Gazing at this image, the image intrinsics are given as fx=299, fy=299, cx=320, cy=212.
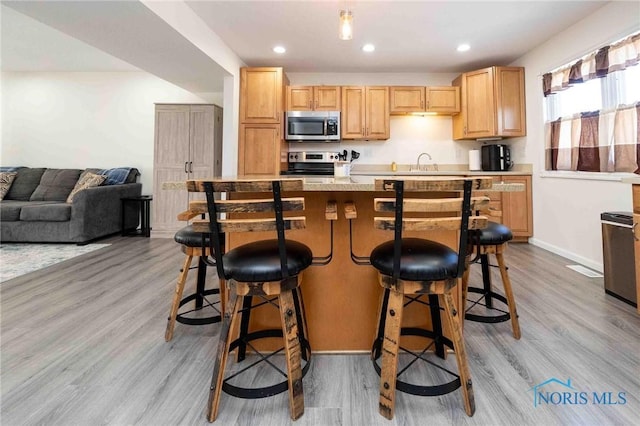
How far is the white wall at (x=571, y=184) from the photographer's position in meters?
2.70

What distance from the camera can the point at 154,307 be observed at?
2143mm

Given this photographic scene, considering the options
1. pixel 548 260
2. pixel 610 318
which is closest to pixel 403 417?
pixel 610 318

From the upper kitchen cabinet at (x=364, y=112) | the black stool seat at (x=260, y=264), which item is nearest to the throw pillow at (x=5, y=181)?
the upper kitchen cabinet at (x=364, y=112)

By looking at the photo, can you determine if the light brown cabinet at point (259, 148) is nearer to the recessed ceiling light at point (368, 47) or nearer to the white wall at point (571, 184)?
the recessed ceiling light at point (368, 47)

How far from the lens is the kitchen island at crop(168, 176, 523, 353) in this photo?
1.54m

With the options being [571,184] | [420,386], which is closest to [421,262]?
[420,386]

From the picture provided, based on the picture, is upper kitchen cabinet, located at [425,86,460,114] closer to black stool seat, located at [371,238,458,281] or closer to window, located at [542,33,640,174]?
window, located at [542,33,640,174]

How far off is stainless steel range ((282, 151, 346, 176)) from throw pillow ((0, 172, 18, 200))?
430 cm

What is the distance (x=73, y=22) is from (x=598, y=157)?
190 inches

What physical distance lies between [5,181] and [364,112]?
555cm

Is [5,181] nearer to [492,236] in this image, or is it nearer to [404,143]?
[404,143]

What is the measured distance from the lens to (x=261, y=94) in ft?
13.5

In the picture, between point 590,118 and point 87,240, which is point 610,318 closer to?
point 590,118

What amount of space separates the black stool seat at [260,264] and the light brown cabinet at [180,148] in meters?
3.62
